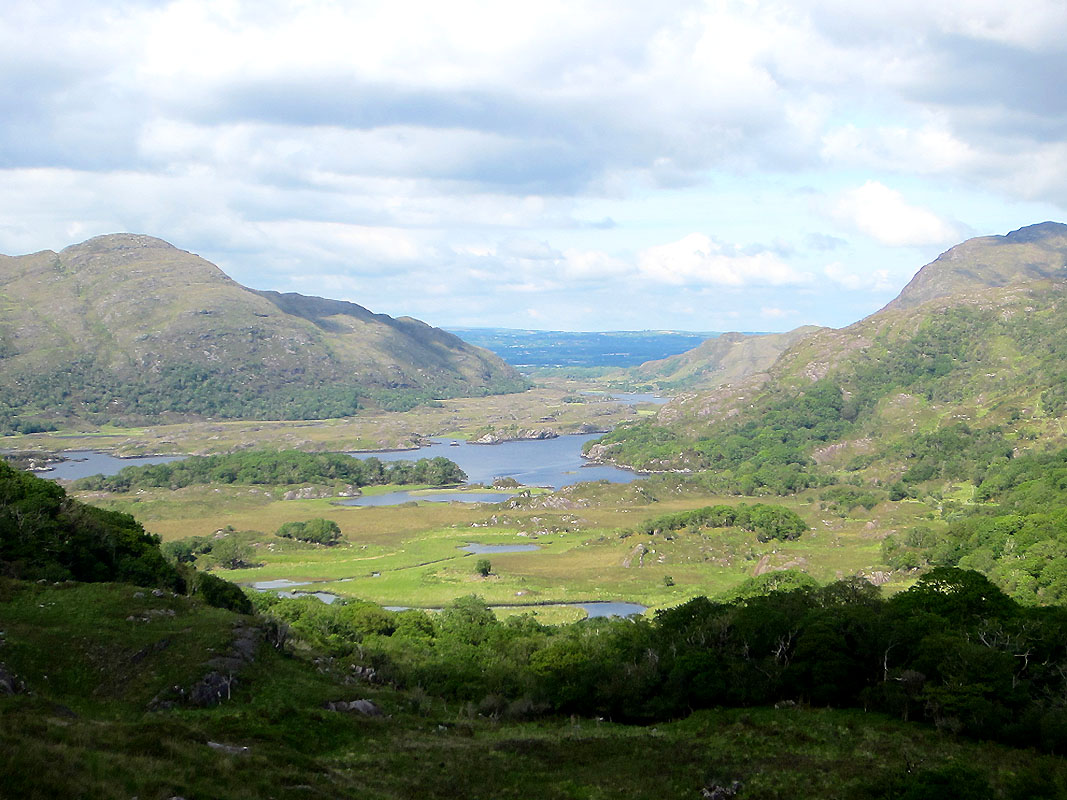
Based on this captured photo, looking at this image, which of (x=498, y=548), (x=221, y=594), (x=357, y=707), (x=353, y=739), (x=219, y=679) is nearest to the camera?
(x=353, y=739)

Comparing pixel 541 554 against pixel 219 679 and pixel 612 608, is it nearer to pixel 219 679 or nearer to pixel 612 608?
pixel 612 608

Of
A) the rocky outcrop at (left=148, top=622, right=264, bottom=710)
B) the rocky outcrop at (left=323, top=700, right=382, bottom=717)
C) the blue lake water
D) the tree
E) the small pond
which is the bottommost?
the blue lake water

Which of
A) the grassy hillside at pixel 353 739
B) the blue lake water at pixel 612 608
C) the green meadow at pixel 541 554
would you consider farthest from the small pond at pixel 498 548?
the grassy hillside at pixel 353 739

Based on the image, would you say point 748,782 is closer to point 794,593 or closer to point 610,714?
point 610,714

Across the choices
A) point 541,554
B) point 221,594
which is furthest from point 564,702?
point 541,554

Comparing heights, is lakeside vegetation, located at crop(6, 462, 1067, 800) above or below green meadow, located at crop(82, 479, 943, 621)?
above

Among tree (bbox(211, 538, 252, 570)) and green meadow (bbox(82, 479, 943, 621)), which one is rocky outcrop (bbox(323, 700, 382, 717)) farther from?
tree (bbox(211, 538, 252, 570))

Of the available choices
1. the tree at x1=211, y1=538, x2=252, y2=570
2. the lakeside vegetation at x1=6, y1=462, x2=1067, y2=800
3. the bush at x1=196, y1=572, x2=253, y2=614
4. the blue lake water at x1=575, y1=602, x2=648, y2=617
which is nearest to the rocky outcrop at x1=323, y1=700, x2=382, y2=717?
the lakeside vegetation at x1=6, y1=462, x2=1067, y2=800

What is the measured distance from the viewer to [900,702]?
56.5 m

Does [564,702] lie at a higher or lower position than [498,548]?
higher

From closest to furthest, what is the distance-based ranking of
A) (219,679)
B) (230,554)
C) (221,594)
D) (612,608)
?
1. (219,679)
2. (221,594)
3. (612,608)
4. (230,554)

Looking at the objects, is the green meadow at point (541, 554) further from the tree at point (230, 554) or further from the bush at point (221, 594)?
the bush at point (221, 594)

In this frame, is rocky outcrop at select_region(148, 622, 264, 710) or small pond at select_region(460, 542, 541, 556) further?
small pond at select_region(460, 542, 541, 556)

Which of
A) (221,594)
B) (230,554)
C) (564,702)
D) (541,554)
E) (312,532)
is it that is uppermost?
(221,594)
